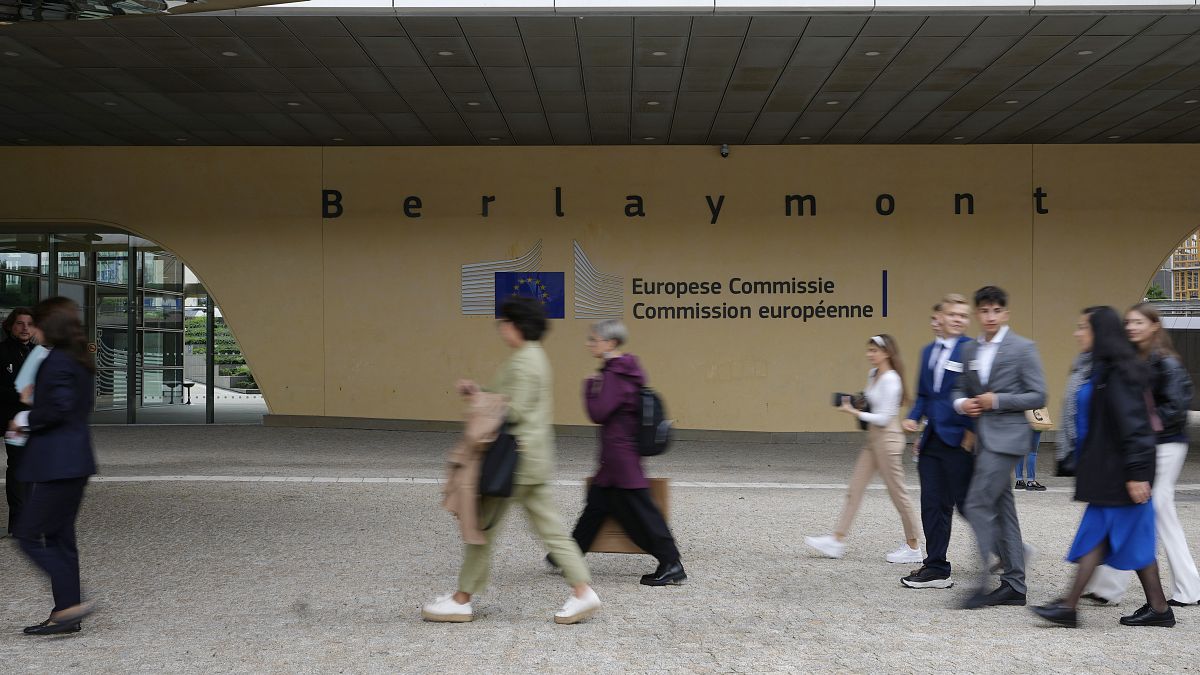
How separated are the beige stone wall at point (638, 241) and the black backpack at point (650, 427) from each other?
956 cm

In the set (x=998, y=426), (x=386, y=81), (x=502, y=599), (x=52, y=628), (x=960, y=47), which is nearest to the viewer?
(x=52, y=628)

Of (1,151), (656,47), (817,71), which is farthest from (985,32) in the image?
(1,151)

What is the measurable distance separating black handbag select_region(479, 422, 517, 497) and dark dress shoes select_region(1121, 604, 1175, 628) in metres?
3.12

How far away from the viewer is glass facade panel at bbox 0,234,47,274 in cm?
1616

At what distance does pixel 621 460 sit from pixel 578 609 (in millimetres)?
1095

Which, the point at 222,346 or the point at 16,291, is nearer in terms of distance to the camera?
the point at 16,291

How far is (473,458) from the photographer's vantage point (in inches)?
197

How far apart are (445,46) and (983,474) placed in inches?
286

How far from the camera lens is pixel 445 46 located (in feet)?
35.1

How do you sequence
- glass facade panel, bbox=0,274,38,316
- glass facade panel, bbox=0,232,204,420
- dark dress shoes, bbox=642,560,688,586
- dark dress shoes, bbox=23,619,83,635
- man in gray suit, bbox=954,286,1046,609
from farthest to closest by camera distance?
glass facade panel, bbox=0,232,204,420
glass facade panel, bbox=0,274,38,316
dark dress shoes, bbox=642,560,688,586
man in gray suit, bbox=954,286,1046,609
dark dress shoes, bbox=23,619,83,635

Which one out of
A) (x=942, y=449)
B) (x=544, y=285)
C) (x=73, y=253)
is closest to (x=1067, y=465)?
(x=942, y=449)

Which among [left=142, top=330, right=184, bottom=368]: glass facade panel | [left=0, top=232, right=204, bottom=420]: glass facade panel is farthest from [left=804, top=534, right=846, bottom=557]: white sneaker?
[left=142, top=330, right=184, bottom=368]: glass facade panel

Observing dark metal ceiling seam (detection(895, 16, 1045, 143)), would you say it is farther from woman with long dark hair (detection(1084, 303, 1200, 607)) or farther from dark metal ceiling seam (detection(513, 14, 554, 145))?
woman with long dark hair (detection(1084, 303, 1200, 607))

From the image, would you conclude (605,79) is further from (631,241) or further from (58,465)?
(58,465)
